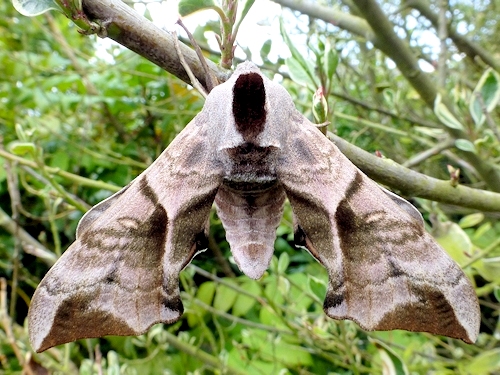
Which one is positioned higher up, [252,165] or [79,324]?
[252,165]

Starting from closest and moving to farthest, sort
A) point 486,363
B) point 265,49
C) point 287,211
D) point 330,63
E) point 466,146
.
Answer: point 330,63 → point 466,146 → point 486,363 → point 265,49 → point 287,211

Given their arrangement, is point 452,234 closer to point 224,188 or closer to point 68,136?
point 224,188

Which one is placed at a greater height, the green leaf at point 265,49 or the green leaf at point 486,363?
the green leaf at point 265,49

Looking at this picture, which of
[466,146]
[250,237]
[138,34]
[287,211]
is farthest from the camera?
[287,211]

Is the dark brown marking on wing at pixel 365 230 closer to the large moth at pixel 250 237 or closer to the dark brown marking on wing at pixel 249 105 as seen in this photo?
the large moth at pixel 250 237

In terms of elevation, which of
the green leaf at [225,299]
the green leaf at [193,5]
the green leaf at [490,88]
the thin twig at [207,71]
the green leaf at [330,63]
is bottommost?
the green leaf at [225,299]

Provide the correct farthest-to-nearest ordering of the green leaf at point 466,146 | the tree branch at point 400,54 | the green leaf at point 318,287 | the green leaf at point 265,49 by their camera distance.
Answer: the green leaf at point 265,49, the green leaf at point 318,287, the tree branch at point 400,54, the green leaf at point 466,146

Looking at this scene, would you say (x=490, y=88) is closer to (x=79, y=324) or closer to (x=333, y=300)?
(x=333, y=300)

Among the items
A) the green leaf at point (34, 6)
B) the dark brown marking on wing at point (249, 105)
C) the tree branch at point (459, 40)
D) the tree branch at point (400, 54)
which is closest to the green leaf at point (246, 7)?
the dark brown marking on wing at point (249, 105)

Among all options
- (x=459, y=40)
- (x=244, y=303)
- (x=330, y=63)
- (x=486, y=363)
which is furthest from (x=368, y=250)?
(x=459, y=40)
